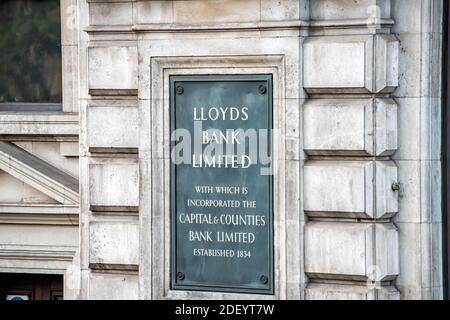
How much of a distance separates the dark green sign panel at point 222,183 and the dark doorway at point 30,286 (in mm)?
1894

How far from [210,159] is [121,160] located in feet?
3.01

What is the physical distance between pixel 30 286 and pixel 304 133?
11.9ft

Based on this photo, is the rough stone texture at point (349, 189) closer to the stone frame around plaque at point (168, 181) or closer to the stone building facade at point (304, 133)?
the stone building facade at point (304, 133)

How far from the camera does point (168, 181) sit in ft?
43.6

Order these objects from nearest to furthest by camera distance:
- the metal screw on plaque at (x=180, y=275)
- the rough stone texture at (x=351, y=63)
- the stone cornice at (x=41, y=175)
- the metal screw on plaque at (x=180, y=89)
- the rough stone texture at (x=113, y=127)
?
the rough stone texture at (x=351, y=63) < the metal screw on plaque at (x=180, y=89) < the metal screw on plaque at (x=180, y=275) < the rough stone texture at (x=113, y=127) < the stone cornice at (x=41, y=175)

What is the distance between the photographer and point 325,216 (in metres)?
12.9

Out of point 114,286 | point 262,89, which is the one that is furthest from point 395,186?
point 114,286

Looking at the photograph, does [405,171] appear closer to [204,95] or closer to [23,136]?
[204,95]

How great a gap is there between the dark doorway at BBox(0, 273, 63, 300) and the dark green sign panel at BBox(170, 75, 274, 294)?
74.6 inches

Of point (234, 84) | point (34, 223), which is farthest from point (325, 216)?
point (34, 223)

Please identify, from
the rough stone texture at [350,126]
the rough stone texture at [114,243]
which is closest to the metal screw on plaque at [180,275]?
the rough stone texture at [114,243]

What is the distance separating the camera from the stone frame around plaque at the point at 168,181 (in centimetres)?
1291

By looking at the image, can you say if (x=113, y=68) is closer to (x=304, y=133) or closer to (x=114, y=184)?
(x=114, y=184)

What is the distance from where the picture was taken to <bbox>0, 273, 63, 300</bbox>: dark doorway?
1473 centimetres
